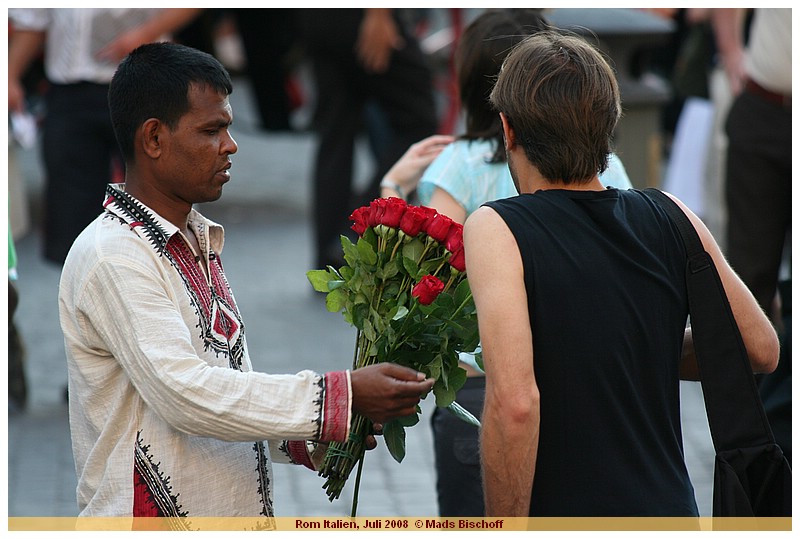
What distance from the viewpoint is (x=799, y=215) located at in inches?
179

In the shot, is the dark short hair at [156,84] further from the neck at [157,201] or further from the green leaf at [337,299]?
the green leaf at [337,299]

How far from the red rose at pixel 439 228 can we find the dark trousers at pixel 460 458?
927 mm

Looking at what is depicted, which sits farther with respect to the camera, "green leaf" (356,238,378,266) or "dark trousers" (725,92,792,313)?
"dark trousers" (725,92,792,313)

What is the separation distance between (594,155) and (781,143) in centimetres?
299

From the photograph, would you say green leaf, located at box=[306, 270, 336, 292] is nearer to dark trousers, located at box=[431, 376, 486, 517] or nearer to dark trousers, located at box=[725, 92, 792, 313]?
dark trousers, located at box=[431, 376, 486, 517]

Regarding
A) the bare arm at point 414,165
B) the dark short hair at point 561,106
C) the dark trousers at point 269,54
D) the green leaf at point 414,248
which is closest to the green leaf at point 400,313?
the green leaf at point 414,248

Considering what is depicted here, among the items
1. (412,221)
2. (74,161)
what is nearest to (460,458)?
(412,221)

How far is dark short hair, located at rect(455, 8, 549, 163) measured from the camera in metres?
3.16

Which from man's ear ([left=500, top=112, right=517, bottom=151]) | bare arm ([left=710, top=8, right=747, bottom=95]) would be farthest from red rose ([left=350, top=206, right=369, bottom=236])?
bare arm ([left=710, top=8, right=747, bottom=95])

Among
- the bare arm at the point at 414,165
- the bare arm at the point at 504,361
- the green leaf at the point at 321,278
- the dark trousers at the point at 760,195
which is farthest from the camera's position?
the dark trousers at the point at 760,195

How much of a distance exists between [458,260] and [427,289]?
0.11 meters

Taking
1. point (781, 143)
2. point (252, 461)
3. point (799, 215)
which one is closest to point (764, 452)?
point (252, 461)

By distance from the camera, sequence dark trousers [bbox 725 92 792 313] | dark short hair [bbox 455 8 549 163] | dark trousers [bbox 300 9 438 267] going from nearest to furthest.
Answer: dark short hair [bbox 455 8 549 163] < dark trousers [bbox 725 92 792 313] < dark trousers [bbox 300 9 438 267]

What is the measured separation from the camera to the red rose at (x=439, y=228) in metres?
2.37
